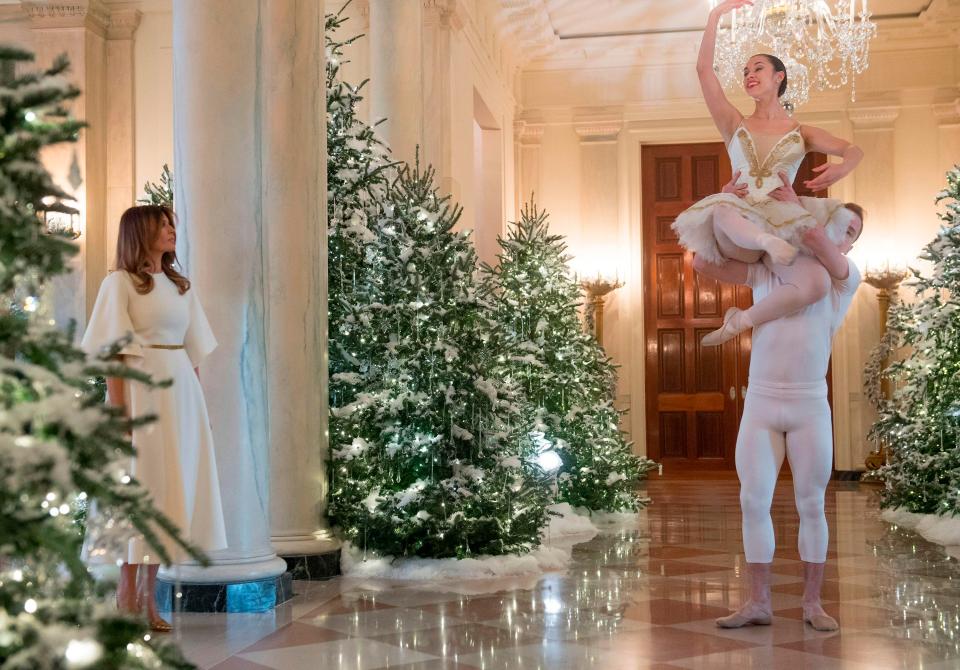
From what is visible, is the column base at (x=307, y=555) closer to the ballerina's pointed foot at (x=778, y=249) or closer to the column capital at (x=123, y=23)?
the ballerina's pointed foot at (x=778, y=249)

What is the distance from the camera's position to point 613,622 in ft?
16.4

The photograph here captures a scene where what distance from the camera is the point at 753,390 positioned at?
4.70 metres

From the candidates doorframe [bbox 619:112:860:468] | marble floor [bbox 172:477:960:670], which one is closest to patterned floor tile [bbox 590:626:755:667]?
marble floor [bbox 172:477:960:670]

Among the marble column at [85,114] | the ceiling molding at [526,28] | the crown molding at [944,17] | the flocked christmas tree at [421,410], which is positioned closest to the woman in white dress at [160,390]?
the flocked christmas tree at [421,410]

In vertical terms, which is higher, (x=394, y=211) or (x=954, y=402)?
(x=394, y=211)

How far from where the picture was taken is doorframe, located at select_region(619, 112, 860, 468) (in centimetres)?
1667

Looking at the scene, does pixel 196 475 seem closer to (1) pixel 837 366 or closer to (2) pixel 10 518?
(2) pixel 10 518

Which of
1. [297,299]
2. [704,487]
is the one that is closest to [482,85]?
[704,487]

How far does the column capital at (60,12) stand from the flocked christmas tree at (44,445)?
12202 millimetres

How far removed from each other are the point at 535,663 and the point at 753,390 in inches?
57.2

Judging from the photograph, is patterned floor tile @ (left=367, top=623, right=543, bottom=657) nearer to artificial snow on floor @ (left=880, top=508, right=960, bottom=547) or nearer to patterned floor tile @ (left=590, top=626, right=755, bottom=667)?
patterned floor tile @ (left=590, top=626, right=755, bottom=667)

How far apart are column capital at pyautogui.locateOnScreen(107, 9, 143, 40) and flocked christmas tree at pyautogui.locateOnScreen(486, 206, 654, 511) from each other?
5.53m

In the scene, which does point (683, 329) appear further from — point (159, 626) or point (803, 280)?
point (159, 626)

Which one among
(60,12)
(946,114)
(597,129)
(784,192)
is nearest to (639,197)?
(597,129)
